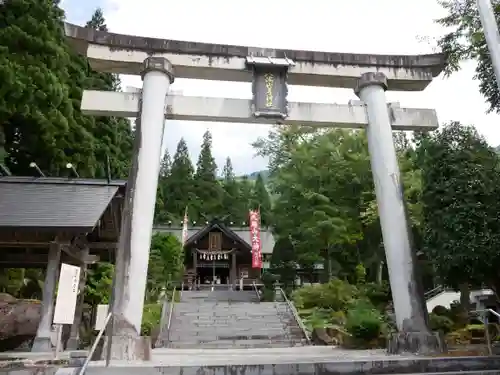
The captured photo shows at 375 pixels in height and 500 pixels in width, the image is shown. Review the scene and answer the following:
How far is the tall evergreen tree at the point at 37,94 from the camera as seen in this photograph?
1452 centimetres

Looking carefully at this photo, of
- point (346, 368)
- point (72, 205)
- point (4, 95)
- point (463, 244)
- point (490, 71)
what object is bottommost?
point (346, 368)

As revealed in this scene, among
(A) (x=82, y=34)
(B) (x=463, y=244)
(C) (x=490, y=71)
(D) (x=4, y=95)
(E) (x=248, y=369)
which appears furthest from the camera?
(D) (x=4, y=95)

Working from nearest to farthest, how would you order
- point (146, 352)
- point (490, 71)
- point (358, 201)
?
1. point (146, 352)
2. point (490, 71)
3. point (358, 201)

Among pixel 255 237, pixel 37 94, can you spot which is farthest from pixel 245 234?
pixel 37 94

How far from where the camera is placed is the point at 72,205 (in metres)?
12.1

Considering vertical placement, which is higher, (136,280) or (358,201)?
(358,201)

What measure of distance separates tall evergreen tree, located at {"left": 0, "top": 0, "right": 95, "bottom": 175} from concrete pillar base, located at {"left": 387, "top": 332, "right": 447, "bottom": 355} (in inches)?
521

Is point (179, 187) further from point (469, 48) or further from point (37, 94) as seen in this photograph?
point (469, 48)

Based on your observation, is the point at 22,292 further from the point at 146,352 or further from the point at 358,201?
the point at 358,201

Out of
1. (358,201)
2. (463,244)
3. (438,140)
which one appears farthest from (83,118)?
(463,244)

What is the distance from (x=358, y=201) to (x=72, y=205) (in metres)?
14.4

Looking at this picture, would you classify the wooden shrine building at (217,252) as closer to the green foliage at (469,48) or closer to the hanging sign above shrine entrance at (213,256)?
the hanging sign above shrine entrance at (213,256)

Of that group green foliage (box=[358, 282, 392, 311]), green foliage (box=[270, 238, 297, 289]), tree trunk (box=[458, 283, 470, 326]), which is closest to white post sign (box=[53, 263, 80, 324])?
tree trunk (box=[458, 283, 470, 326])

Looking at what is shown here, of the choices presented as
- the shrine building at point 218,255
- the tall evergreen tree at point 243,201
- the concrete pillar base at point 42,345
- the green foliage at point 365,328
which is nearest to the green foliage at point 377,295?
the green foliage at point 365,328
